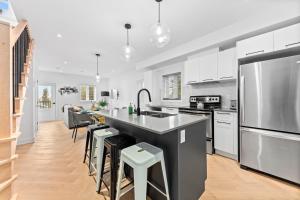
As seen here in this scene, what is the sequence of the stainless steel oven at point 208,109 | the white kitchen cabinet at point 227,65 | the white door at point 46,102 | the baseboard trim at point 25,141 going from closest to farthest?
1. the white kitchen cabinet at point 227,65
2. the stainless steel oven at point 208,109
3. the baseboard trim at point 25,141
4. the white door at point 46,102

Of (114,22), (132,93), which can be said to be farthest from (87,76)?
(114,22)

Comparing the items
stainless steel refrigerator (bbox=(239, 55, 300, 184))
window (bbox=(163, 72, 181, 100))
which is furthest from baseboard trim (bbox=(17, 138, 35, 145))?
stainless steel refrigerator (bbox=(239, 55, 300, 184))

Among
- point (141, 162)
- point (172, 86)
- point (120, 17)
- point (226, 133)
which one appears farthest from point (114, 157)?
point (172, 86)

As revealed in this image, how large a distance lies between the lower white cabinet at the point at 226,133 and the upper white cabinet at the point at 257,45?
116 centimetres

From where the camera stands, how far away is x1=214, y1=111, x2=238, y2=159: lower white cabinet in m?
2.79

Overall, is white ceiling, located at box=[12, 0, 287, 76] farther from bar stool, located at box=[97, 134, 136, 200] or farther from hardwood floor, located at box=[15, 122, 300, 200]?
hardwood floor, located at box=[15, 122, 300, 200]

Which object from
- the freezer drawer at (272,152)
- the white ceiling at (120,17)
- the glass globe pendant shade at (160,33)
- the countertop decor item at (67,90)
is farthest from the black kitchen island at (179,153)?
the countertop decor item at (67,90)

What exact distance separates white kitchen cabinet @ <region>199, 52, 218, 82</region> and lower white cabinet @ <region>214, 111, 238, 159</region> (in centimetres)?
90

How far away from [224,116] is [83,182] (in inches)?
112

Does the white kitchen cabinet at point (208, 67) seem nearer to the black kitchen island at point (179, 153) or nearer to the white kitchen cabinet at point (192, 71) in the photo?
the white kitchen cabinet at point (192, 71)

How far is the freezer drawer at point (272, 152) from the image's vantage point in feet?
6.55

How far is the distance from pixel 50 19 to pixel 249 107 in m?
4.09

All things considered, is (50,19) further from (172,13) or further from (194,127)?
(194,127)

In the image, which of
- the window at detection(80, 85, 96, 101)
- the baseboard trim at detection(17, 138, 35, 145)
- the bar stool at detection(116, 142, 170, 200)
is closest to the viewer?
the bar stool at detection(116, 142, 170, 200)
